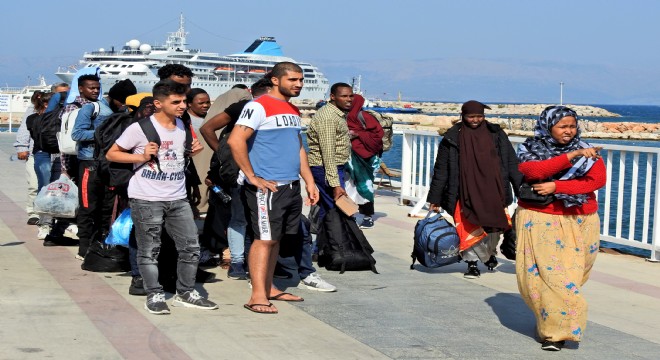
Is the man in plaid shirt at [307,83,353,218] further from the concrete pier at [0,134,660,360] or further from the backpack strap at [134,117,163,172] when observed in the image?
Answer: the backpack strap at [134,117,163,172]

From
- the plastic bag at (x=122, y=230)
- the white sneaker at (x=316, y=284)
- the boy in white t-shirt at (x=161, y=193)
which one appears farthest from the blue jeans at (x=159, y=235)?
the white sneaker at (x=316, y=284)

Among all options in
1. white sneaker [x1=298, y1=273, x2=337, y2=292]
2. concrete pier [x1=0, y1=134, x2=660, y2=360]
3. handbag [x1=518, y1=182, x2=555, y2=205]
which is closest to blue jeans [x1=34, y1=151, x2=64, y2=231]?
concrete pier [x1=0, y1=134, x2=660, y2=360]

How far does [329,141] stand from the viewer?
27.6 feet

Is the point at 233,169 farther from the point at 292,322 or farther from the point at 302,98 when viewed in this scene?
the point at 302,98

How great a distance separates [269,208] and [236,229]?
1283 millimetres

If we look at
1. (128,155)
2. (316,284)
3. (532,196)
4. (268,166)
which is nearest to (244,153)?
(268,166)

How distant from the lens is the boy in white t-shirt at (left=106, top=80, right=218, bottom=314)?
6727 mm

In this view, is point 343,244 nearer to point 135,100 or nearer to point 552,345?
point 135,100

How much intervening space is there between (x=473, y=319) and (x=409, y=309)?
472 millimetres

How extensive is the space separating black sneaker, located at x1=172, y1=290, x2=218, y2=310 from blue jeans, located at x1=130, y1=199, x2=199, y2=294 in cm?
4

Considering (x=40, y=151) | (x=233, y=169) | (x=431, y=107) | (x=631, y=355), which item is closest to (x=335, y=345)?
(x=631, y=355)

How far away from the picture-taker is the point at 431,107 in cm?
19900

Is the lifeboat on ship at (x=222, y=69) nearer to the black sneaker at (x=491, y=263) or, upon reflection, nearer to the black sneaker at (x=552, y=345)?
the black sneaker at (x=491, y=263)

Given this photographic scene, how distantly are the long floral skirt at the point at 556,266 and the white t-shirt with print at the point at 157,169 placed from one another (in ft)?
7.26
